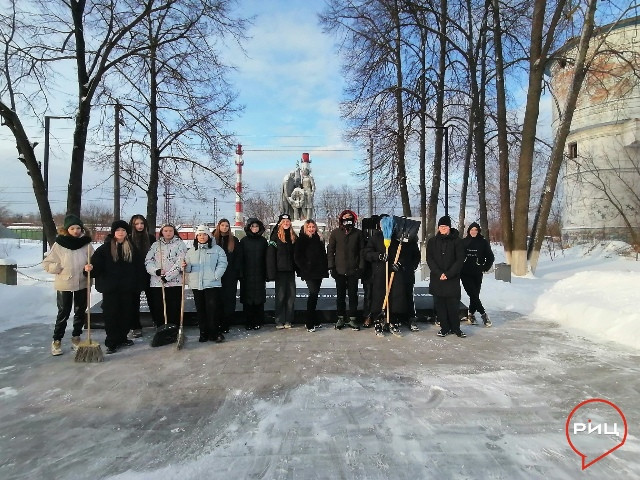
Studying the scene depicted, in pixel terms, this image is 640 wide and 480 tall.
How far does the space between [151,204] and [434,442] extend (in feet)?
49.9

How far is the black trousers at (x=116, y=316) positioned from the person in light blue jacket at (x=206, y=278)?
0.88m

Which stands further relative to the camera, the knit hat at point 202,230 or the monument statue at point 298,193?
the monument statue at point 298,193

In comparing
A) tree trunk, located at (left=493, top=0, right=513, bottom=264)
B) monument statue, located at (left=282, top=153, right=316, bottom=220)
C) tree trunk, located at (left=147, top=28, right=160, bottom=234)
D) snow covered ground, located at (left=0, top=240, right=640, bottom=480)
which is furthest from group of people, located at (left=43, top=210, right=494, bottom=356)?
monument statue, located at (left=282, top=153, right=316, bottom=220)

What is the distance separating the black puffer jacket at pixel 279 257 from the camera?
6.59 metres

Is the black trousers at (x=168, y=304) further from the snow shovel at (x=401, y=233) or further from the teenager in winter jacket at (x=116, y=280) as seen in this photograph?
the snow shovel at (x=401, y=233)

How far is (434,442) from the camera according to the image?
9.98 ft

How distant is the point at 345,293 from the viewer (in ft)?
22.4

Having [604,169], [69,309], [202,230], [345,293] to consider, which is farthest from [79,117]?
[604,169]

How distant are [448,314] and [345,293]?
64.1 inches

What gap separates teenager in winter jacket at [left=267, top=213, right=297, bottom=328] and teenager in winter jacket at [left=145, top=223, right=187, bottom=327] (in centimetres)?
134

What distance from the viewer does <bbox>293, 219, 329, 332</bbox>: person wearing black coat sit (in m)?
6.56

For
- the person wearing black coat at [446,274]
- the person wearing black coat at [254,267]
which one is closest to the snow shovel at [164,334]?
the person wearing black coat at [254,267]

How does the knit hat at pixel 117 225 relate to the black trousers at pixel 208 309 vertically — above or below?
above

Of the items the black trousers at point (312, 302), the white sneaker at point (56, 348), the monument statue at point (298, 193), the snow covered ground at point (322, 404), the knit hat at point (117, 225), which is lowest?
the snow covered ground at point (322, 404)
